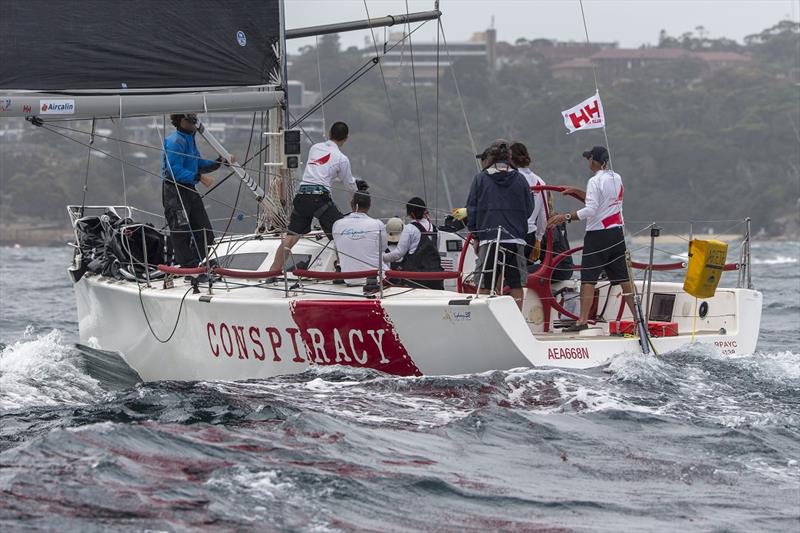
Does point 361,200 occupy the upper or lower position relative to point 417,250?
upper

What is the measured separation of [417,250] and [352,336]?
1261 mm

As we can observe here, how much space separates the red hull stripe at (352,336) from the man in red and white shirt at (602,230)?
1489 millimetres

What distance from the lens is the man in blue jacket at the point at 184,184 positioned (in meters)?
8.93

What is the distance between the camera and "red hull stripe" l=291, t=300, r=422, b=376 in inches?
283

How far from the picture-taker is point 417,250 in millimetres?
8367

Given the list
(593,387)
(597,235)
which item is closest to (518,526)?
(593,387)

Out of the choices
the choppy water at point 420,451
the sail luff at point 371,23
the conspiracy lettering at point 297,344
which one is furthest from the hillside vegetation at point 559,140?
the choppy water at point 420,451

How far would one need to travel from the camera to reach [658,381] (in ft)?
23.5

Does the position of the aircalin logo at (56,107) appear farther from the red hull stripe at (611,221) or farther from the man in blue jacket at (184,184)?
the red hull stripe at (611,221)

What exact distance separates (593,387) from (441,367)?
82 centimetres

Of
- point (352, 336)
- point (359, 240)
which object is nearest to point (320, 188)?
point (359, 240)

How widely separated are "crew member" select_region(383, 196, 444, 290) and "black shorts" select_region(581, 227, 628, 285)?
925 millimetres

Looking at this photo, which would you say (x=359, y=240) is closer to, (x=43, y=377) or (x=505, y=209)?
(x=505, y=209)

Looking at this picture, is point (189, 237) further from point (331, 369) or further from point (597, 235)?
point (597, 235)
